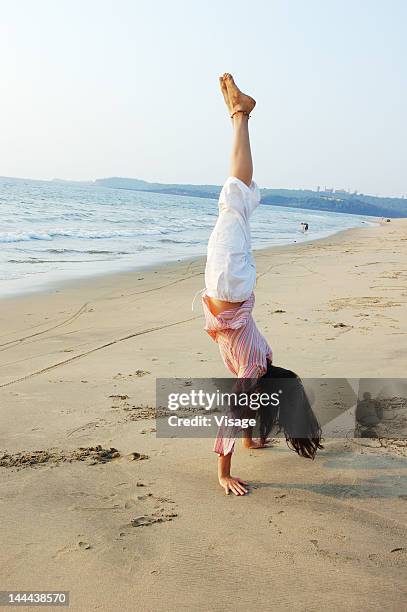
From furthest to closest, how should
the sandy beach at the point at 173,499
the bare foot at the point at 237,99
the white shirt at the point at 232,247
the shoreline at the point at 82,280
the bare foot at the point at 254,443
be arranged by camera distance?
the shoreline at the point at 82,280 < the bare foot at the point at 254,443 < the bare foot at the point at 237,99 < the white shirt at the point at 232,247 < the sandy beach at the point at 173,499

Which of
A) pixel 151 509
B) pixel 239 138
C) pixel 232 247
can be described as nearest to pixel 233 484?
pixel 151 509

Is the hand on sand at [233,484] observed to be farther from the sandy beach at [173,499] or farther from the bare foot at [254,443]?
the bare foot at [254,443]

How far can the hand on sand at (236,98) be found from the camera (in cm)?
284

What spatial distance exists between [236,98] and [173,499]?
2.04m

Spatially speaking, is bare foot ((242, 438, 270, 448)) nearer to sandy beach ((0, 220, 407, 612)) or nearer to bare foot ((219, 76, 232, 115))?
sandy beach ((0, 220, 407, 612))

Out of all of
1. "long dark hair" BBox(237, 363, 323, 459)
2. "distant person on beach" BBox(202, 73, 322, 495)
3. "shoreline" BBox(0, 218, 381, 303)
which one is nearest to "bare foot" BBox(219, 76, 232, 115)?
"distant person on beach" BBox(202, 73, 322, 495)

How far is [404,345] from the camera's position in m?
5.38

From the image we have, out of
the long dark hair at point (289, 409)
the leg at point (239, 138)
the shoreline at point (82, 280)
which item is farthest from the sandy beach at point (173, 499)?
the shoreline at point (82, 280)

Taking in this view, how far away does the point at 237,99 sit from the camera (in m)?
2.85

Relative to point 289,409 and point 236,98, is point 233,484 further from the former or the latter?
point 236,98

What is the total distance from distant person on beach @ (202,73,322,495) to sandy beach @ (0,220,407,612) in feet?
0.79

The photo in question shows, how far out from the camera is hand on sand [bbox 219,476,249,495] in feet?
9.40

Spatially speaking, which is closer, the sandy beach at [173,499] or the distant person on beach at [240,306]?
the sandy beach at [173,499]

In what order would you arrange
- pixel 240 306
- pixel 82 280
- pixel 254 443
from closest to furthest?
pixel 240 306, pixel 254 443, pixel 82 280
